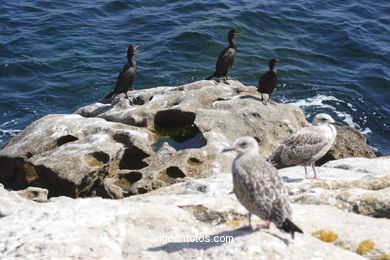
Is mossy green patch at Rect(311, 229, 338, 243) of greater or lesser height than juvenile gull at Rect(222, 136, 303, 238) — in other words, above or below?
below

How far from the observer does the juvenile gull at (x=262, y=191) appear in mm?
5098

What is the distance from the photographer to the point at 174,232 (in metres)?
5.51

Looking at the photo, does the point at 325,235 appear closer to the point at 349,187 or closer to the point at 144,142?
the point at 349,187

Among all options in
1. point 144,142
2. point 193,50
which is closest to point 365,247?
point 144,142

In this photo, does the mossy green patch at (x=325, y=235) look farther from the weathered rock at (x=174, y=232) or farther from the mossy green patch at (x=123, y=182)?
the mossy green patch at (x=123, y=182)

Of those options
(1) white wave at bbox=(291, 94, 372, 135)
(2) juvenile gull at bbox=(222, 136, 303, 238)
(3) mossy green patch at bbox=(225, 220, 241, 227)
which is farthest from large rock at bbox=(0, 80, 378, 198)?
(1) white wave at bbox=(291, 94, 372, 135)

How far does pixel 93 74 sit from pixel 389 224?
17.1 metres

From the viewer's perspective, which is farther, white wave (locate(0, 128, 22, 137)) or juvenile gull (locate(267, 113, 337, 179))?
white wave (locate(0, 128, 22, 137))

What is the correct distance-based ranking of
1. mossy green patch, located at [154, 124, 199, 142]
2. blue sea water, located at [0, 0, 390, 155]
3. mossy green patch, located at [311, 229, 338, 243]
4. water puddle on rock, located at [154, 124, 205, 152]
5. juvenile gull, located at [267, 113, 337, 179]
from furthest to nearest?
blue sea water, located at [0, 0, 390, 155] → mossy green patch, located at [154, 124, 199, 142] → water puddle on rock, located at [154, 124, 205, 152] → juvenile gull, located at [267, 113, 337, 179] → mossy green patch, located at [311, 229, 338, 243]

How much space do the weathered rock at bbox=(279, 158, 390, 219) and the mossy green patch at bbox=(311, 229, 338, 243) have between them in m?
1.08

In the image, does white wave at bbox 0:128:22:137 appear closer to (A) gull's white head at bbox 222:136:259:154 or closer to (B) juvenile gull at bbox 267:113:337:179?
(B) juvenile gull at bbox 267:113:337:179

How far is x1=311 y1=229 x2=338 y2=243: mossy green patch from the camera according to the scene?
215 inches

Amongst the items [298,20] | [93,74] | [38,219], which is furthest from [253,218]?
[298,20]

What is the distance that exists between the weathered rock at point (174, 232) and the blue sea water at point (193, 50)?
11.8 meters
